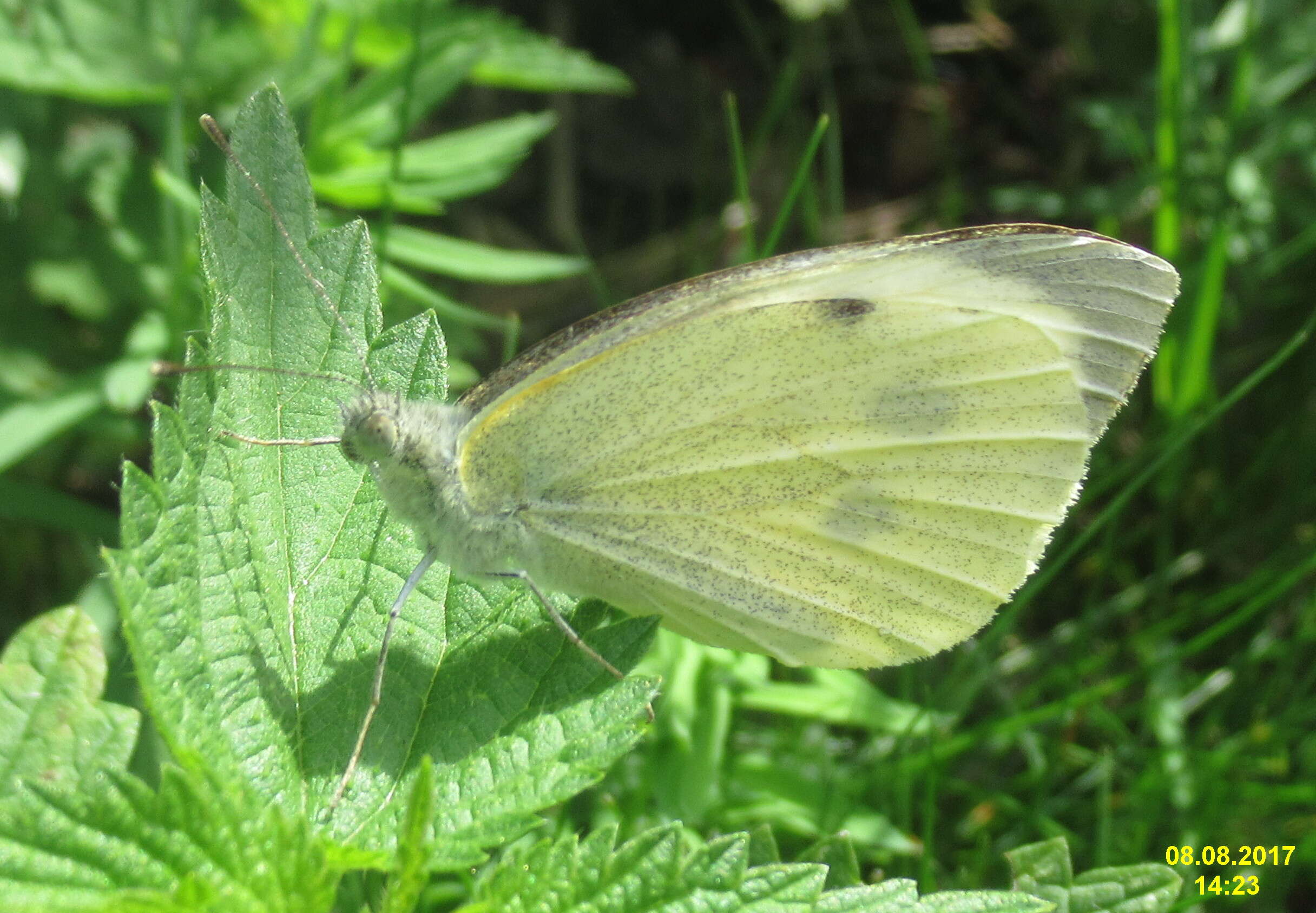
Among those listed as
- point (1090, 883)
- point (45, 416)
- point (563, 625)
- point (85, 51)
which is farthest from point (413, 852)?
point (85, 51)

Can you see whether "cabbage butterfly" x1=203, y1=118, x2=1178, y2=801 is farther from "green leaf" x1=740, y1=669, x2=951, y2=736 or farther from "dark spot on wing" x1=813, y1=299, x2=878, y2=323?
"green leaf" x1=740, y1=669, x2=951, y2=736

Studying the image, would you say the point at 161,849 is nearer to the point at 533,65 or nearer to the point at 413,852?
the point at 413,852

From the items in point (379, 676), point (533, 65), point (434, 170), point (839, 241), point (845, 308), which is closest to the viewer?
point (379, 676)

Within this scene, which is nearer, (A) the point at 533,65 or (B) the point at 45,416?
(B) the point at 45,416

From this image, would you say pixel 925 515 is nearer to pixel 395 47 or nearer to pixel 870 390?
pixel 870 390

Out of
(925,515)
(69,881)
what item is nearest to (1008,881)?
(925,515)
